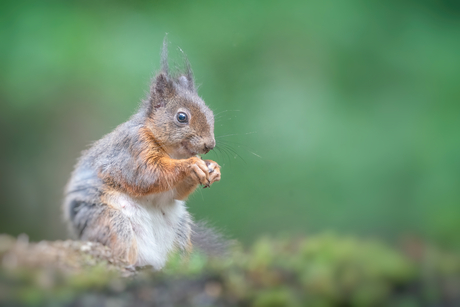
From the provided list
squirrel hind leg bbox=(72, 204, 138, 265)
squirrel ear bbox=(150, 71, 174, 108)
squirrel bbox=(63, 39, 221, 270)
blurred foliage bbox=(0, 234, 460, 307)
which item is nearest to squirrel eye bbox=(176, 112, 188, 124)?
squirrel bbox=(63, 39, 221, 270)

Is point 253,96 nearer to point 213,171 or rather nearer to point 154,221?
point 213,171

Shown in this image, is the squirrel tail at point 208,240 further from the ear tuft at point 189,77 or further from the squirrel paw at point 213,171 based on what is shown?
the ear tuft at point 189,77

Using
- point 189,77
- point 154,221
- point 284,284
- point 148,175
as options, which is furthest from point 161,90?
point 284,284

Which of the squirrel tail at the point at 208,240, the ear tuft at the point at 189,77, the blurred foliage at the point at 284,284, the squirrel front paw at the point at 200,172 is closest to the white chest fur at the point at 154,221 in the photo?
the squirrel tail at the point at 208,240

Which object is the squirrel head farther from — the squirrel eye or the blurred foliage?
the blurred foliage

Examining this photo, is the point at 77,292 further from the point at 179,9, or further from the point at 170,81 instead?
the point at 179,9

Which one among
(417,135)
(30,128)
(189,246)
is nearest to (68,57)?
(30,128)
